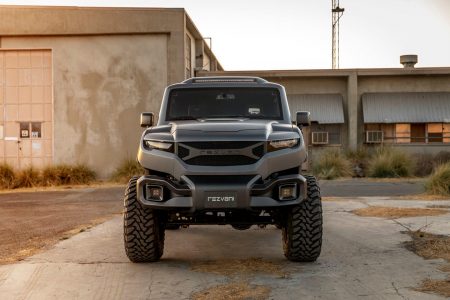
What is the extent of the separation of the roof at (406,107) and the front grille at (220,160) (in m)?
21.6

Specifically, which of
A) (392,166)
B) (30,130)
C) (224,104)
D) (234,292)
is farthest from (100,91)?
(234,292)

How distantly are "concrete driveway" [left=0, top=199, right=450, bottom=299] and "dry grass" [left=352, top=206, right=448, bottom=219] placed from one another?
1.86 metres

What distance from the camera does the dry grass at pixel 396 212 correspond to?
11.7m

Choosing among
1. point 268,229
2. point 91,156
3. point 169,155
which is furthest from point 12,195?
point 169,155

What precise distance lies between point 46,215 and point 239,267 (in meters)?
7.43

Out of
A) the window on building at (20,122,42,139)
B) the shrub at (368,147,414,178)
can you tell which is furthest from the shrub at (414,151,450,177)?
the window on building at (20,122,42,139)

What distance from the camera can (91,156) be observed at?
24859 millimetres

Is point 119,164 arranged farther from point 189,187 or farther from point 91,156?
point 189,187

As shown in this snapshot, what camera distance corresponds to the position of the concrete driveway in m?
6.10

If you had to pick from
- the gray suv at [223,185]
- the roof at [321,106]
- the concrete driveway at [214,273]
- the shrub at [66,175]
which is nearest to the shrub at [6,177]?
the shrub at [66,175]

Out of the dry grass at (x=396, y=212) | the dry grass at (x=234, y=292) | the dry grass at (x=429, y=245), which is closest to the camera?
the dry grass at (x=234, y=292)

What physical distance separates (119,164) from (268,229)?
14840mm

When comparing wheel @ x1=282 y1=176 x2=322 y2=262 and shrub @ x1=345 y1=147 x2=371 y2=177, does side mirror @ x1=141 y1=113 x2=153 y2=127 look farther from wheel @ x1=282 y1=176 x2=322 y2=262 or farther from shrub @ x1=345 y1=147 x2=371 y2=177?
shrub @ x1=345 y1=147 x2=371 y2=177

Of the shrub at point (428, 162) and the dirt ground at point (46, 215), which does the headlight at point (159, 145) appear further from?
the shrub at point (428, 162)
